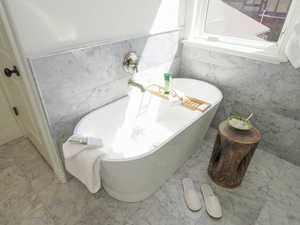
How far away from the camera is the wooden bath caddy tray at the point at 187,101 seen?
1.53 metres

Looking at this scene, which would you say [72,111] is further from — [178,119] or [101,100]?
[178,119]

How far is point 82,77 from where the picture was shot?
126cm

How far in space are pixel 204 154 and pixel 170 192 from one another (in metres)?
0.55

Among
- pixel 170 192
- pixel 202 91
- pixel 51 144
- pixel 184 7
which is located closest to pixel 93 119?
pixel 51 144

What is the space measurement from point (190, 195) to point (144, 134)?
691 millimetres

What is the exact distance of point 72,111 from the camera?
4.24 ft

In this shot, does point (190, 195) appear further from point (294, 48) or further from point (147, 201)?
point (294, 48)

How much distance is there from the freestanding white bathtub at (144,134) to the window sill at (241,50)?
1.11ft

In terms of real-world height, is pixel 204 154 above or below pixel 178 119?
below

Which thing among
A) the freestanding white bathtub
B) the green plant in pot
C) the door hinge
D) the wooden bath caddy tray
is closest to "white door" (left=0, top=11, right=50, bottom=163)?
the door hinge

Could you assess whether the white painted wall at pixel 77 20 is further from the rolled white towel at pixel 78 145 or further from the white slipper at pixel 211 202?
the white slipper at pixel 211 202

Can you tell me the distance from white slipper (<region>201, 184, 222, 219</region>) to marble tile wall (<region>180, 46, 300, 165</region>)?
79cm

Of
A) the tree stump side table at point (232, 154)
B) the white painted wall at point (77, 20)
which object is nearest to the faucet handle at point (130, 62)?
the white painted wall at point (77, 20)

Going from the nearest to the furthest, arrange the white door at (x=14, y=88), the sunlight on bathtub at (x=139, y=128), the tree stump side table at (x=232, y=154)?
the white door at (x=14, y=88) < the tree stump side table at (x=232, y=154) < the sunlight on bathtub at (x=139, y=128)
